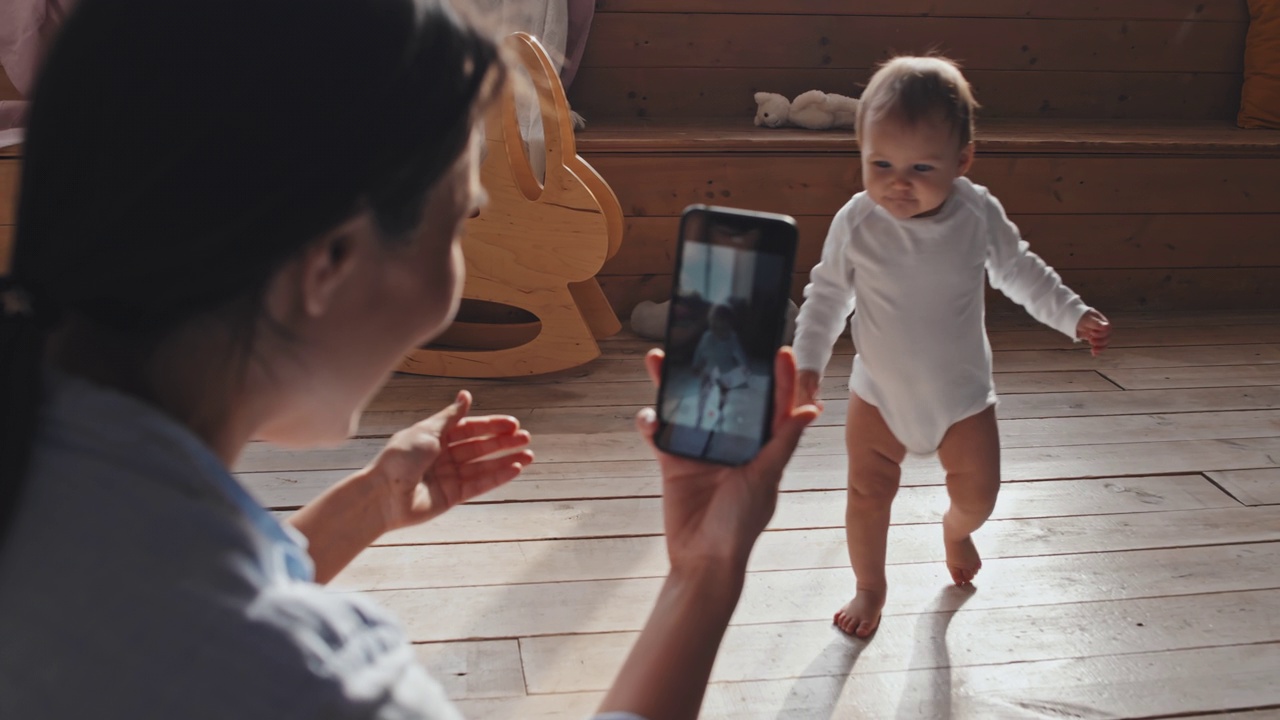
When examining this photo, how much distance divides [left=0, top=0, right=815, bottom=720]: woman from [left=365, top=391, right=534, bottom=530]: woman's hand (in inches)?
13.0

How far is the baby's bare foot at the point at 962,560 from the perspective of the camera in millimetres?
1525

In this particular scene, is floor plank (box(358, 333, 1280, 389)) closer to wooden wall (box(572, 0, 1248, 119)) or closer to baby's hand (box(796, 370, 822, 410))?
wooden wall (box(572, 0, 1248, 119))

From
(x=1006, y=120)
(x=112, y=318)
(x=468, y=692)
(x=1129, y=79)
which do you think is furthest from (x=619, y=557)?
(x=1129, y=79)

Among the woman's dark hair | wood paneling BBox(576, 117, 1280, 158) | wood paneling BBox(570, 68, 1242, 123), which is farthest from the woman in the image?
wood paneling BBox(570, 68, 1242, 123)

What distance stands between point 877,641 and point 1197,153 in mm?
1850

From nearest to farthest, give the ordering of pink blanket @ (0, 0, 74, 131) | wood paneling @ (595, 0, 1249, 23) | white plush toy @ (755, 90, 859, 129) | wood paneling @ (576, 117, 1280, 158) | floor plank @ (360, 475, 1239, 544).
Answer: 1. floor plank @ (360, 475, 1239, 544)
2. pink blanket @ (0, 0, 74, 131)
3. wood paneling @ (576, 117, 1280, 158)
4. white plush toy @ (755, 90, 859, 129)
5. wood paneling @ (595, 0, 1249, 23)

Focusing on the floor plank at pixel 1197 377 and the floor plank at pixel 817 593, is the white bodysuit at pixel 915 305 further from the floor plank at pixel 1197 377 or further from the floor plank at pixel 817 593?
the floor plank at pixel 1197 377

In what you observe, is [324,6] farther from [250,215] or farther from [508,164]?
[508,164]

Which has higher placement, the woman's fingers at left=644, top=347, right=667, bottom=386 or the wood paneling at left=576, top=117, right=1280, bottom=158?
the woman's fingers at left=644, top=347, right=667, bottom=386

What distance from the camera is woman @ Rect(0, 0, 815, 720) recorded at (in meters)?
0.41

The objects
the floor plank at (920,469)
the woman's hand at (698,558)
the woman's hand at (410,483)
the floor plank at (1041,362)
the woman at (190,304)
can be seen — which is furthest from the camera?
the floor plank at (1041,362)

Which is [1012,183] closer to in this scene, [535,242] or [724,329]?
[535,242]

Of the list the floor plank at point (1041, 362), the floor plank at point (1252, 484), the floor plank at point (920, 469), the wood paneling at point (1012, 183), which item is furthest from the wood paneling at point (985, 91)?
the floor plank at point (1252, 484)

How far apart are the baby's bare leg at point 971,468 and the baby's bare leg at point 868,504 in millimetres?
66
